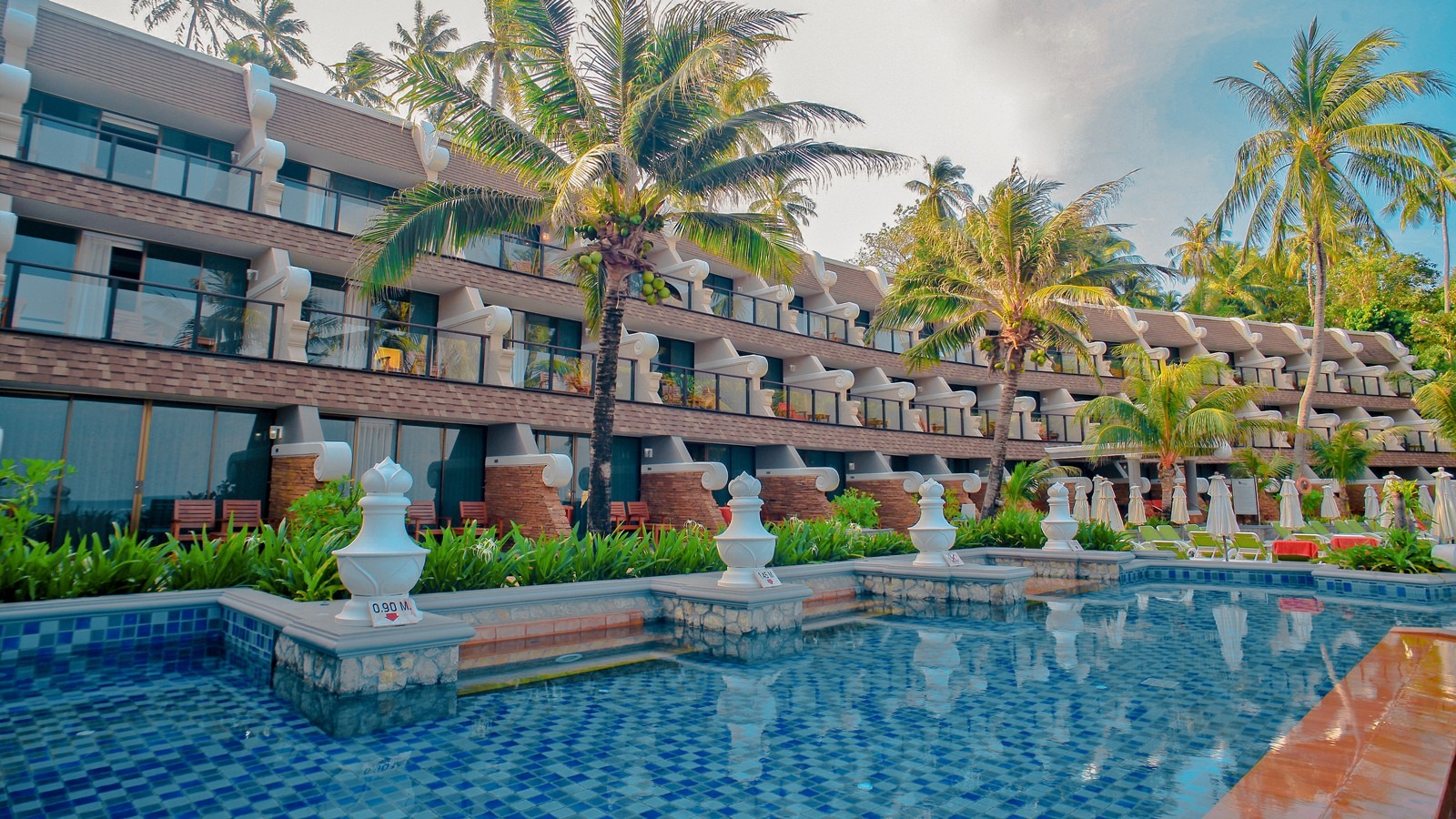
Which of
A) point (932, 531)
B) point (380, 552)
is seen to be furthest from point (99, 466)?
point (932, 531)

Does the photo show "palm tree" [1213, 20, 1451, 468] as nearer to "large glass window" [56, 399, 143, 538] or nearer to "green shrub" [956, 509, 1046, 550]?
"green shrub" [956, 509, 1046, 550]

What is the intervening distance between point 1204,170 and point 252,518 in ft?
178

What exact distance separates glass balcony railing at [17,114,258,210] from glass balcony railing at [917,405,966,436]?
20.8 metres

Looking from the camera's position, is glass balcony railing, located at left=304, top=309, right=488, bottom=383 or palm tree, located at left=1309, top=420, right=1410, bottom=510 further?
palm tree, located at left=1309, top=420, right=1410, bottom=510

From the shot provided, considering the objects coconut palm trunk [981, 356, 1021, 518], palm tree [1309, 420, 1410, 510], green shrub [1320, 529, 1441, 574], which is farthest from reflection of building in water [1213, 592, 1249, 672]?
palm tree [1309, 420, 1410, 510]

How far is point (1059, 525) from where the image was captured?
→ 14.0 metres

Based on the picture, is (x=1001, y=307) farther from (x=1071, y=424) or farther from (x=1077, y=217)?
(x=1071, y=424)

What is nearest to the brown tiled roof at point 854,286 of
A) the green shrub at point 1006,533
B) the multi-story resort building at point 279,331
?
the multi-story resort building at point 279,331

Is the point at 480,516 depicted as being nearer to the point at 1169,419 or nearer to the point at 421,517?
the point at 421,517

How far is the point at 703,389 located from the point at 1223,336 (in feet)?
102

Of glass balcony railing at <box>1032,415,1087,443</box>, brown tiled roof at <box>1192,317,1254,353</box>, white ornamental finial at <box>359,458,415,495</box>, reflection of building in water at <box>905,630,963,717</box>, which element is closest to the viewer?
reflection of building in water at <box>905,630,963,717</box>

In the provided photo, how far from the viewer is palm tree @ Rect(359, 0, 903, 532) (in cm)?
1175

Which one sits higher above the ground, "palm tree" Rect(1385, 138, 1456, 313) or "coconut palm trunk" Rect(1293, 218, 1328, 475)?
"palm tree" Rect(1385, 138, 1456, 313)

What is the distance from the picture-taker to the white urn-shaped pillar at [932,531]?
11203 mm
